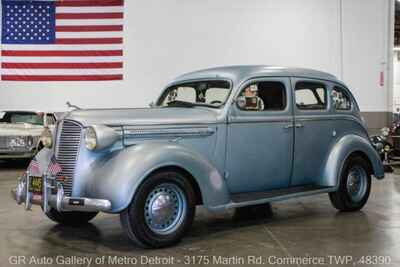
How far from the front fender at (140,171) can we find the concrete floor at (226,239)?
0.45 m

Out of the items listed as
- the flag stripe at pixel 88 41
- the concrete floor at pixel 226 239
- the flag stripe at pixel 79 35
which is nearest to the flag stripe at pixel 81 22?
the flag stripe at pixel 79 35

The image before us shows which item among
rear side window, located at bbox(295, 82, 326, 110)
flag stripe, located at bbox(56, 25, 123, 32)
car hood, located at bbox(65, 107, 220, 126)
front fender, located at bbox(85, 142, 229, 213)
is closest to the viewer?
front fender, located at bbox(85, 142, 229, 213)

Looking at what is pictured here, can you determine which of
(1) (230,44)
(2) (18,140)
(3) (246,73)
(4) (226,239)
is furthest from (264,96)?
(1) (230,44)

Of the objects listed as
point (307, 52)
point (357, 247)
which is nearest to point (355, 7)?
point (307, 52)

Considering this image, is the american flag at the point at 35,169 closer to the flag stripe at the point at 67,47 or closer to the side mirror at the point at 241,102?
the side mirror at the point at 241,102

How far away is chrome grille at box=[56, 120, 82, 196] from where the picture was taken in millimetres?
4207

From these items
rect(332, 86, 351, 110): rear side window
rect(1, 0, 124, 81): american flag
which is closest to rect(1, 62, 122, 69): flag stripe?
rect(1, 0, 124, 81): american flag

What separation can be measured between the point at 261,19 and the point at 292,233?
8613 mm

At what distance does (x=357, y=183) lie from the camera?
19.5 feet

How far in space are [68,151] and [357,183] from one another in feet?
11.4

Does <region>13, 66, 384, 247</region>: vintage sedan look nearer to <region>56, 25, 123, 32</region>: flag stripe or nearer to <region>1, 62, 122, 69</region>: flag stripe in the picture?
<region>1, 62, 122, 69</region>: flag stripe

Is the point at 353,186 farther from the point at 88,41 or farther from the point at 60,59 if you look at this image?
the point at 60,59

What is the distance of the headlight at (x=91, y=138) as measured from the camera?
4066mm

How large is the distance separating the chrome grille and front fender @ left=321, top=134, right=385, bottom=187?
2.78 m
